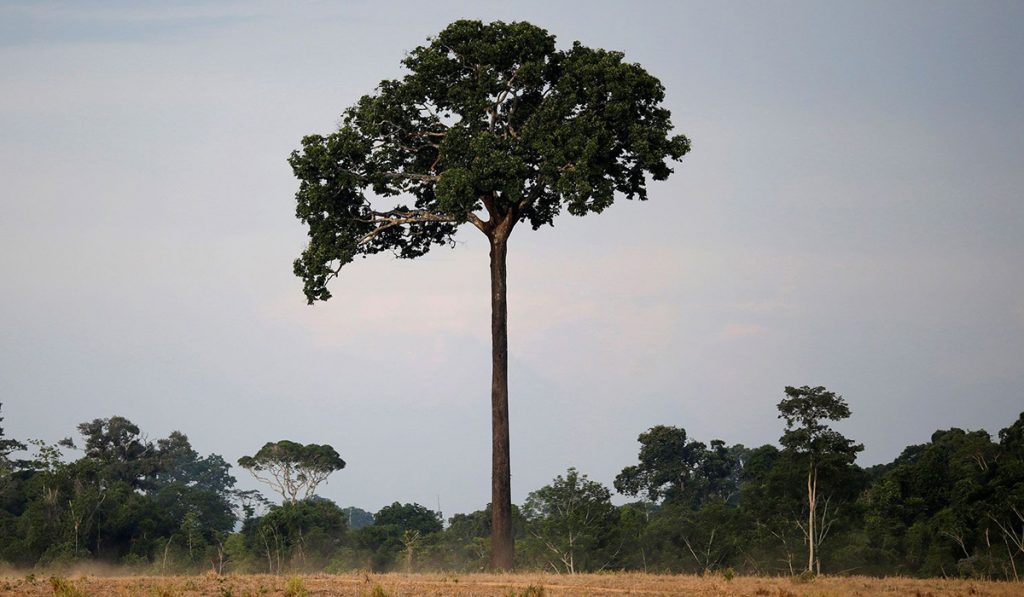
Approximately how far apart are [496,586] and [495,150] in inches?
528

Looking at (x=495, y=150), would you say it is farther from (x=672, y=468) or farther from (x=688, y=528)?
(x=672, y=468)

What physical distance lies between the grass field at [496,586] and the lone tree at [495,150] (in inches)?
265

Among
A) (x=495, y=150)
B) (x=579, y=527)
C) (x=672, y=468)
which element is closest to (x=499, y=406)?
(x=495, y=150)

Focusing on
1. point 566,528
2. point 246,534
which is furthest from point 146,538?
point 566,528

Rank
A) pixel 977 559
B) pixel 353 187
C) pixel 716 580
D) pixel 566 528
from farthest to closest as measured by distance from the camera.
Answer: pixel 566 528 → pixel 977 559 → pixel 353 187 → pixel 716 580

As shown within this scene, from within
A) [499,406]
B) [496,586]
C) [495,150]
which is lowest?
[496,586]

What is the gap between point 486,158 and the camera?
3259 centimetres

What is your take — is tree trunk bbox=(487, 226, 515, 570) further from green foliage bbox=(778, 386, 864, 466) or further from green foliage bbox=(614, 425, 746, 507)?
green foliage bbox=(614, 425, 746, 507)

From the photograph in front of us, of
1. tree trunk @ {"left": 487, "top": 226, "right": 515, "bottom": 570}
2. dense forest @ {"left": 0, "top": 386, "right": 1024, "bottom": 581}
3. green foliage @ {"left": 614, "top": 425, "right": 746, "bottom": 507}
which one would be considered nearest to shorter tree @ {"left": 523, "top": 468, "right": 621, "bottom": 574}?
dense forest @ {"left": 0, "top": 386, "right": 1024, "bottom": 581}

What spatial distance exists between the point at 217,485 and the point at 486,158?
402 ft

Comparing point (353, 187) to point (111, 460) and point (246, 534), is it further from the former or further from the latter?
point (111, 460)

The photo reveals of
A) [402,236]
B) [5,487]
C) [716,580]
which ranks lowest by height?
[716,580]

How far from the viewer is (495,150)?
32.9m

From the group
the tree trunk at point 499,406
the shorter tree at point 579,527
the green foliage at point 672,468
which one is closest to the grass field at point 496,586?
the tree trunk at point 499,406
